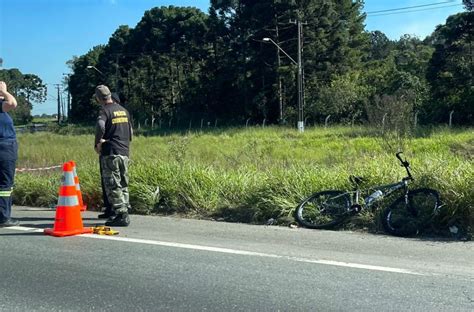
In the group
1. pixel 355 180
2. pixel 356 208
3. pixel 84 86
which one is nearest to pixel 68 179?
pixel 356 208

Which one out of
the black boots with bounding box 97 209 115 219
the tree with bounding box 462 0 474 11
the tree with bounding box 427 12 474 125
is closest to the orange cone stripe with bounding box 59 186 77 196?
the black boots with bounding box 97 209 115 219

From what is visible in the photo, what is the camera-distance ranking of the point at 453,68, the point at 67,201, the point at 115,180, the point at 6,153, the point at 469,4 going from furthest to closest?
the point at 469,4 → the point at 453,68 → the point at 115,180 → the point at 6,153 → the point at 67,201

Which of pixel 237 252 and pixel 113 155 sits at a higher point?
pixel 113 155

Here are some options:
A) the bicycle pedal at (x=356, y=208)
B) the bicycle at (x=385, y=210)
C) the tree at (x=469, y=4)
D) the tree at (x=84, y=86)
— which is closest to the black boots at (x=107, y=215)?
the bicycle at (x=385, y=210)

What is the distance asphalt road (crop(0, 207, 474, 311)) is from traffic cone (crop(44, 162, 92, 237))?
0.22 metres

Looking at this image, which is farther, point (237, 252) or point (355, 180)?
point (355, 180)

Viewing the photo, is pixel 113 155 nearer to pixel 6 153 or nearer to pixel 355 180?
pixel 6 153

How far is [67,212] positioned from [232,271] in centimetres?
302

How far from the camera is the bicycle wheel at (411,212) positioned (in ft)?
24.5

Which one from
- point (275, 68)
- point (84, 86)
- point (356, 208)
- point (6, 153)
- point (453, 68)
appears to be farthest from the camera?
point (84, 86)

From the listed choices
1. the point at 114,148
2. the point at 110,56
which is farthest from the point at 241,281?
the point at 110,56

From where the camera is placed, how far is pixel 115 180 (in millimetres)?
8242

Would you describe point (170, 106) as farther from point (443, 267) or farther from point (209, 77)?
point (443, 267)

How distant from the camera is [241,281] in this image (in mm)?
5406
